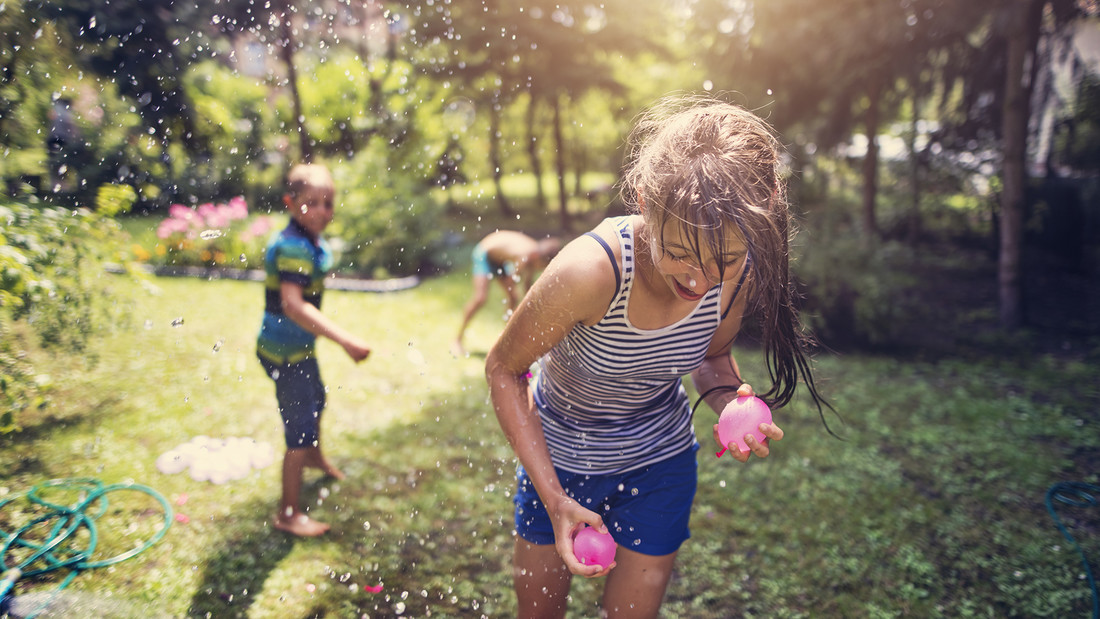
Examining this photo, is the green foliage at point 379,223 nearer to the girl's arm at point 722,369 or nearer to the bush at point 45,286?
the bush at point 45,286

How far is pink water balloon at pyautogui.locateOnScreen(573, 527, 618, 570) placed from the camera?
1686 mm

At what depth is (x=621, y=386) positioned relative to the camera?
200 centimetres

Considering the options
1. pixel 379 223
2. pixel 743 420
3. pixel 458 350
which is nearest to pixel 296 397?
pixel 743 420

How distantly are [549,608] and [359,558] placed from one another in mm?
1553

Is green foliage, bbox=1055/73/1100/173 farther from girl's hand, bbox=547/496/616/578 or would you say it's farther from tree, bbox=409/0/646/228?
girl's hand, bbox=547/496/616/578

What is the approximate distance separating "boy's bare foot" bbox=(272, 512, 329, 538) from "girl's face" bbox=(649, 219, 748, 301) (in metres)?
2.68

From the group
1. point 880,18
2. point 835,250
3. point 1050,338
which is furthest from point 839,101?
point 1050,338

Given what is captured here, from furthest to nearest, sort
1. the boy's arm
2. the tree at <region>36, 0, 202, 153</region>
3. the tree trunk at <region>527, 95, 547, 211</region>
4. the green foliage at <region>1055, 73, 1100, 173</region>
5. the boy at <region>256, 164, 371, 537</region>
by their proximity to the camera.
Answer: the tree trunk at <region>527, 95, 547, 211</region> < the green foliage at <region>1055, 73, 1100, 173</region> < the tree at <region>36, 0, 202, 153</region> < the boy at <region>256, 164, 371, 537</region> < the boy's arm

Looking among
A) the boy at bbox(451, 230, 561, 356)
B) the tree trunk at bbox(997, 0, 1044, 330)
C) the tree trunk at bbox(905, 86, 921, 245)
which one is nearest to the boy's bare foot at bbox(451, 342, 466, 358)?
the boy at bbox(451, 230, 561, 356)

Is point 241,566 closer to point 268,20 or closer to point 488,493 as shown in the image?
point 488,493

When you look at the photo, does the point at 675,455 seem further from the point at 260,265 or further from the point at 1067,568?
the point at 260,265

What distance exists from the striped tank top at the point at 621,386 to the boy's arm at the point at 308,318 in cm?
116

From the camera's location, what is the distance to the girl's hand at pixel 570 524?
1635 millimetres

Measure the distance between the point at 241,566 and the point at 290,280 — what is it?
147cm
